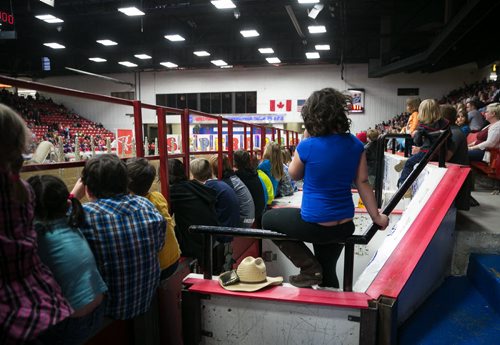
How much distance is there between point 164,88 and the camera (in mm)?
22484

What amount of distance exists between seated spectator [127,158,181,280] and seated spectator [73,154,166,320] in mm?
302

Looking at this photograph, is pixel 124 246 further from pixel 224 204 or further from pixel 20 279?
pixel 224 204

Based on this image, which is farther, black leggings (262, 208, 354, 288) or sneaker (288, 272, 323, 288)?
sneaker (288, 272, 323, 288)

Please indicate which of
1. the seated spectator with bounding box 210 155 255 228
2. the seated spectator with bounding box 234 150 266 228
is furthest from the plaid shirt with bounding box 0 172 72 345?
the seated spectator with bounding box 234 150 266 228

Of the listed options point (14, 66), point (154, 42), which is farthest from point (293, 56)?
point (14, 66)

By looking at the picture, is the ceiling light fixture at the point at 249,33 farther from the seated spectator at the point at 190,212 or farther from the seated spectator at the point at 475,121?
the seated spectator at the point at 190,212

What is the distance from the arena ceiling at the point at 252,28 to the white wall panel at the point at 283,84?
955 millimetres

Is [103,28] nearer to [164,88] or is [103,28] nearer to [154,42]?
[154,42]

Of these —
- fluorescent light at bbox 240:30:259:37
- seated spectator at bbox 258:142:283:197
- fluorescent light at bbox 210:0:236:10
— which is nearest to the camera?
seated spectator at bbox 258:142:283:197

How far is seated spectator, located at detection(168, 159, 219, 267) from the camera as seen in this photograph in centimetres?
283

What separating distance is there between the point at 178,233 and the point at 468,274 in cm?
205

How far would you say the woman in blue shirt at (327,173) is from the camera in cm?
178

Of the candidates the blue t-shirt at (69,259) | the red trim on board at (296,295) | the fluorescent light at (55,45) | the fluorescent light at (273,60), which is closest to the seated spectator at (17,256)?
the blue t-shirt at (69,259)

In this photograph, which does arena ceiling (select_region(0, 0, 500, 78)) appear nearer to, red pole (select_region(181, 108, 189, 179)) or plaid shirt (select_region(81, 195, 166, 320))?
red pole (select_region(181, 108, 189, 179))
